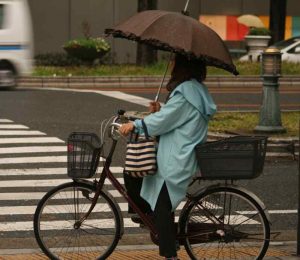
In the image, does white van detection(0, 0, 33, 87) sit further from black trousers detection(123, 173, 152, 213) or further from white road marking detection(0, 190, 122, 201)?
black trousers detection(123, 173, 152, 213)

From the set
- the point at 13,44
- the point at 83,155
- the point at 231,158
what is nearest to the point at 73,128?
the point at 13,44

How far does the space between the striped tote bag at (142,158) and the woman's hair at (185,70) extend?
0.37 meters

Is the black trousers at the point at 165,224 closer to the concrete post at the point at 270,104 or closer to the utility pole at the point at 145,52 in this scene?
the concrete post at the point at 270,104

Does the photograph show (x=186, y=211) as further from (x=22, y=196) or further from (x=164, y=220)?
(x=22, y=196)

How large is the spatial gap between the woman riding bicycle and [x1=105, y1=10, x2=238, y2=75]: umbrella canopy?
15 cm

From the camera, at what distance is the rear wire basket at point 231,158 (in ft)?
17.3

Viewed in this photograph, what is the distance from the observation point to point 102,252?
19.0 feet

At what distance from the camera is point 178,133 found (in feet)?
17.3

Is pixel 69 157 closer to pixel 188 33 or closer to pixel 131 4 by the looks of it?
pixel 188 33

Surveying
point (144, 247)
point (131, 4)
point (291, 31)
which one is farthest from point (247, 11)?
point (144, 247)

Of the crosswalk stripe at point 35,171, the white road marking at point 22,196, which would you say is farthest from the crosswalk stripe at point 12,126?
the white road marking at point 22,196

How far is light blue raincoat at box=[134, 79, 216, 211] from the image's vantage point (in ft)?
17.2

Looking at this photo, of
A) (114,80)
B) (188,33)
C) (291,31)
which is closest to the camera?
(188,33)

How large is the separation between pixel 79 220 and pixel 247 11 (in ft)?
96.1
